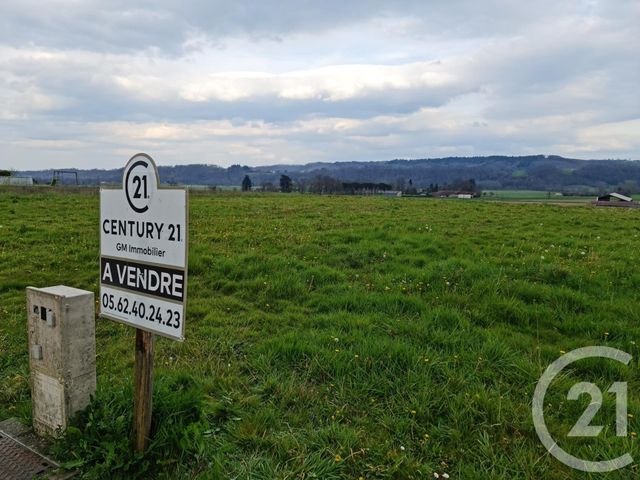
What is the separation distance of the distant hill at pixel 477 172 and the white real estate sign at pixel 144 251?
6292 cm

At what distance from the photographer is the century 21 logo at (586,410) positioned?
114 inches

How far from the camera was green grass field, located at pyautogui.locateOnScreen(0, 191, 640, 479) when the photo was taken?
9.87 feet

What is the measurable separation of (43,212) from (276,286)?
1407cm

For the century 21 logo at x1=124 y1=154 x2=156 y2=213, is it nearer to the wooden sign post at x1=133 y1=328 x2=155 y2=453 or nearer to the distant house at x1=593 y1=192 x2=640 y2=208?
the wooden sign post at x1=133 y1=328 x2=155 y2=453

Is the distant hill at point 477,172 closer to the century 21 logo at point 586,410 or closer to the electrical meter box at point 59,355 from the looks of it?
the electrical meter box at point 59,355

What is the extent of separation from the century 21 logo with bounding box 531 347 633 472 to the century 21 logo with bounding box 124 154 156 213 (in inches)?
134

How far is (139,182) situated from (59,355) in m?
1.52

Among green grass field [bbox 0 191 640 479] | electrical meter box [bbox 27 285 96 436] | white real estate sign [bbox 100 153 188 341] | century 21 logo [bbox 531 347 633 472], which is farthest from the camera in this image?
electrical meter box [bbox 27 285 96 436]

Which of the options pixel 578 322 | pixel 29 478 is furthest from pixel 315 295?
pixel 29 478

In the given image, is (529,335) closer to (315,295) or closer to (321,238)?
(315,295)

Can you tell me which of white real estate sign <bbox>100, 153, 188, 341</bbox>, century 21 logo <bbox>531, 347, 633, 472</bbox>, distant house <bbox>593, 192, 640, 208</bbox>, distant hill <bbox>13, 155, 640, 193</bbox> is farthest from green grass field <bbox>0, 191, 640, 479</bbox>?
distant hill <bbox>13, 155, 640, 193</bbox>

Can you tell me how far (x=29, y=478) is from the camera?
110 inches

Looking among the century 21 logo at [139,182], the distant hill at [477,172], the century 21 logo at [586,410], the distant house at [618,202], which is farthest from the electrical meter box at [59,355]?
the distant hill at [477,172]

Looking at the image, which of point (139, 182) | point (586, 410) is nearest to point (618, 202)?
point (586, 410)
